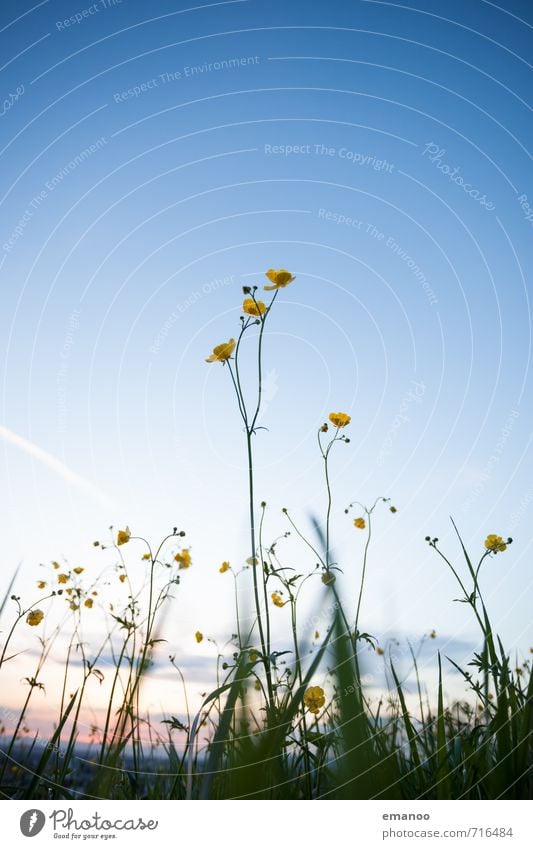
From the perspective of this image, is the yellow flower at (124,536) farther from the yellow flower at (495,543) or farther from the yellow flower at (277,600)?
the yellow flower at (495,543)

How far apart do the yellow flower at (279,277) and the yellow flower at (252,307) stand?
18cm

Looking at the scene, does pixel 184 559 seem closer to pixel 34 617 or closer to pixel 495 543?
pixel 34 617

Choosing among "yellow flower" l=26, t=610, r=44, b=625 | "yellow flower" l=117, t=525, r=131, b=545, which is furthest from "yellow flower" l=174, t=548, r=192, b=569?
"yellow flower" l=26, t=610, r=44, b=625

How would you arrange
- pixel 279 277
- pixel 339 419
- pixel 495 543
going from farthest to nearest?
pixel 339 419 → pixel 279 277 → pixel 495 543

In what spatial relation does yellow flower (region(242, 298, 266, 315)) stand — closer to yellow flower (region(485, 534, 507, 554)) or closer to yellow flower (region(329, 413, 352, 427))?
yellow flower (region(329, 413, 352, 427))

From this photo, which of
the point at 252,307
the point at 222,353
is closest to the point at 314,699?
the point at 222,353

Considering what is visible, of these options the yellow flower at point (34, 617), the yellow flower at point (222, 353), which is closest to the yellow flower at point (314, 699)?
the yellow flower at point (34, 617)

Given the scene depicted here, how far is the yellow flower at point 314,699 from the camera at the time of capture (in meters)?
2.42

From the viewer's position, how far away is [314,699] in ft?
8.05

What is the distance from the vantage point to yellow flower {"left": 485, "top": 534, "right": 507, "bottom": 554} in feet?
9.07

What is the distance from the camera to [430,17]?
A: 3.53 metres

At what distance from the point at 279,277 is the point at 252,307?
9.9 inches
